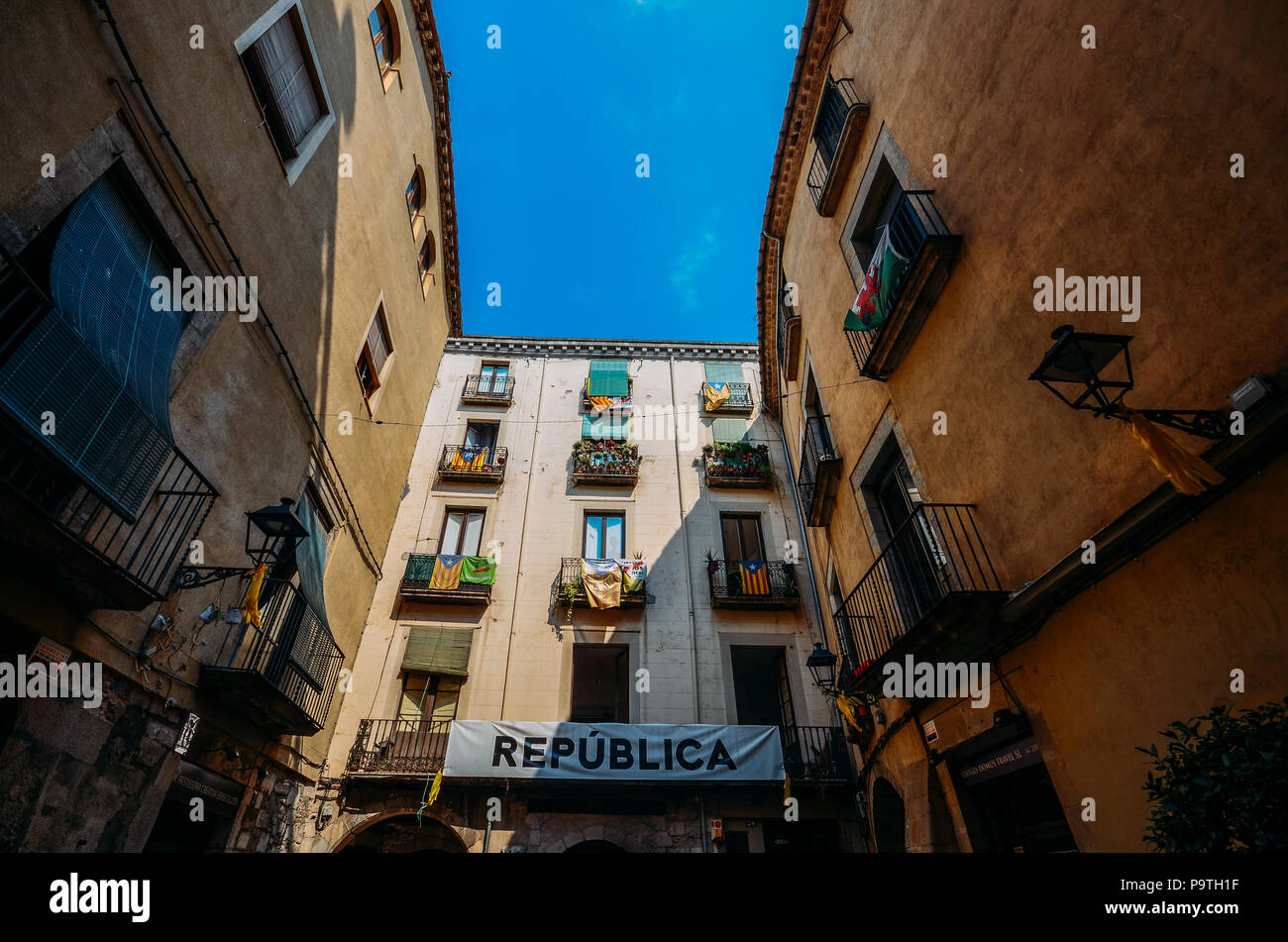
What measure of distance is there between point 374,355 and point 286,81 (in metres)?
5.43

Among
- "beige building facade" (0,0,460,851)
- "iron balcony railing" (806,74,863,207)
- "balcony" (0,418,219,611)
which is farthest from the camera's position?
"iron balcony railing" (806,74,863,207)

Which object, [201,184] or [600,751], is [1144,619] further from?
[201,184]

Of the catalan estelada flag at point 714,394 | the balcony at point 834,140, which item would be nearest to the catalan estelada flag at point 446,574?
the catalan estelada flag at point 714,394

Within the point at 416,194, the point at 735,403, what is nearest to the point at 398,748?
the point at 416,194

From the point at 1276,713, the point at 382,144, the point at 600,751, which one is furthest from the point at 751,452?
the point at 1276,713

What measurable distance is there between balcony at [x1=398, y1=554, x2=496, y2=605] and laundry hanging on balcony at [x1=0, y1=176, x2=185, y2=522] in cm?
881

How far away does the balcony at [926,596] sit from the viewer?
5902 mm

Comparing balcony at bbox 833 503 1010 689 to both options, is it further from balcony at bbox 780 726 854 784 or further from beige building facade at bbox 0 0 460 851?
beige building facade at bbox 0 0 460 851

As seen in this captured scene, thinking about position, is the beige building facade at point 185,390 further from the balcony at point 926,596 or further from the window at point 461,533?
the balcony at point 926,596

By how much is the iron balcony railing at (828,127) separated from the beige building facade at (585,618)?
822cm

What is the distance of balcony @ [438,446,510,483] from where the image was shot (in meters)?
16.8

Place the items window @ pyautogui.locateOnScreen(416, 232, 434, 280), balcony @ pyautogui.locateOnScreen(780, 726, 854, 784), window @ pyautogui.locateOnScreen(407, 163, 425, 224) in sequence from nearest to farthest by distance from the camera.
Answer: balcony @ pyautogui.locateOnScreen(780, 726, 854, 784)
window @ pyautogui.locateOnScreen(407, 163, 425, 224)
window @ pyautogui.locateOnScreen(416, 232, 434, 280)

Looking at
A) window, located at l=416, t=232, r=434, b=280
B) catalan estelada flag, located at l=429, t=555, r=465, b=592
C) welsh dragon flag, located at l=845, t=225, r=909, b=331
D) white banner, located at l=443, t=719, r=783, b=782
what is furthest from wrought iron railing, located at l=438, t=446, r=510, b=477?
welsh dragon flag, located at l=845, t=225, r=909, b=331

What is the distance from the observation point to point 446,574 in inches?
582
